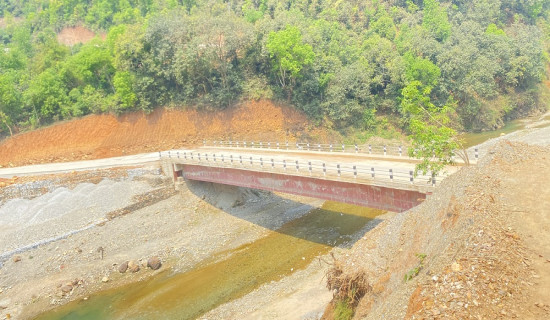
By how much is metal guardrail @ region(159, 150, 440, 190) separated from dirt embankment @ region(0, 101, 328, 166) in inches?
566

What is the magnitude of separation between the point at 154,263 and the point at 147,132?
85.5ft

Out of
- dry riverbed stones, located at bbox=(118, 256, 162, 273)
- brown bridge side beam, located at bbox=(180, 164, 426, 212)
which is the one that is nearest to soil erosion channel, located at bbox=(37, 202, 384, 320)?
dry riverbed stones, located at bbox=(118, 256, 162, 273)

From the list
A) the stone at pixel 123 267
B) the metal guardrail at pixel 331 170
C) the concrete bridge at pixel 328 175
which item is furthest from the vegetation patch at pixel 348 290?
the stone at pixel 123 267

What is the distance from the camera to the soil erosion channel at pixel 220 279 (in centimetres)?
2012

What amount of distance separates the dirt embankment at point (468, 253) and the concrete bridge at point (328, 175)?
3.98 metres

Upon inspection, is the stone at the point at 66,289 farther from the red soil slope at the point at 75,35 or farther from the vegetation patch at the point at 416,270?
the red soil slope at the point at 75,35

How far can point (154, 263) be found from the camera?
2472cm

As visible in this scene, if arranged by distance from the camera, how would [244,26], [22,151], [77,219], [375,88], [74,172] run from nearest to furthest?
[77,219] < [74,172] < [22,151] < [244,26] < [375,88]

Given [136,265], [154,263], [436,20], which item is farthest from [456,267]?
[436,20]

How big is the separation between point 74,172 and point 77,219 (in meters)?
7.55

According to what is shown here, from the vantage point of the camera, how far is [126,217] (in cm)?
3108

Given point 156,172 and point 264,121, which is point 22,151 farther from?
point 264,121

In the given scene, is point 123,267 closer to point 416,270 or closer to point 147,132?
point 416,270

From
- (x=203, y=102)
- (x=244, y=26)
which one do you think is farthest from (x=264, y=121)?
(x=244, y=26)
